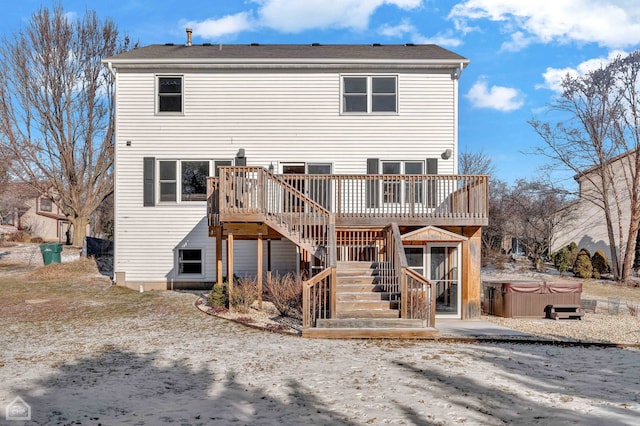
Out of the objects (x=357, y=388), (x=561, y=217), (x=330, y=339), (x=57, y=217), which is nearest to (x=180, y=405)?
(x=357, y=388)

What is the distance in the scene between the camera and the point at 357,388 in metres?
5.87

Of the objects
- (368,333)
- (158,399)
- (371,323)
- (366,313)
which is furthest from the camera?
(366,313)

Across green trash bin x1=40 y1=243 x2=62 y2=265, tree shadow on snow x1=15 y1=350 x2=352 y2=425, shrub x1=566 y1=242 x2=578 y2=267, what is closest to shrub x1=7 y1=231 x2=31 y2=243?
green trash bin x1=40 y1=243 x2=62 y2=265

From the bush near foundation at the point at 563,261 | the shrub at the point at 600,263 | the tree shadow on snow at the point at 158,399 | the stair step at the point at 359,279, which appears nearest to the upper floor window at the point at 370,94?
the stair step at the point at 359,279

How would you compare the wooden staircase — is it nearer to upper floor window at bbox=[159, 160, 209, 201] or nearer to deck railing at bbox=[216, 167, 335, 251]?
deck railing at bbox=[216, 167, 335, 251]

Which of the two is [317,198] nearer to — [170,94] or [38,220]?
[170,94]

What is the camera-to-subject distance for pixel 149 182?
1492 cm

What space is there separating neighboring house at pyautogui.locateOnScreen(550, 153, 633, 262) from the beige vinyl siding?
14375 millimetres

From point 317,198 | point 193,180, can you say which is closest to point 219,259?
point 317,198

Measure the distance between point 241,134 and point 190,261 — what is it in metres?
4.53

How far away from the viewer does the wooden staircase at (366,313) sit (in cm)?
890

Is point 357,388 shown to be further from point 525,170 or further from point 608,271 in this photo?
point 525,170

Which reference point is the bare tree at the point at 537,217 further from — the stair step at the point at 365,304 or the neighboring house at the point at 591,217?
the stair step at the point at 365,304

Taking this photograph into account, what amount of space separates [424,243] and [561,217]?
57.0 feet
